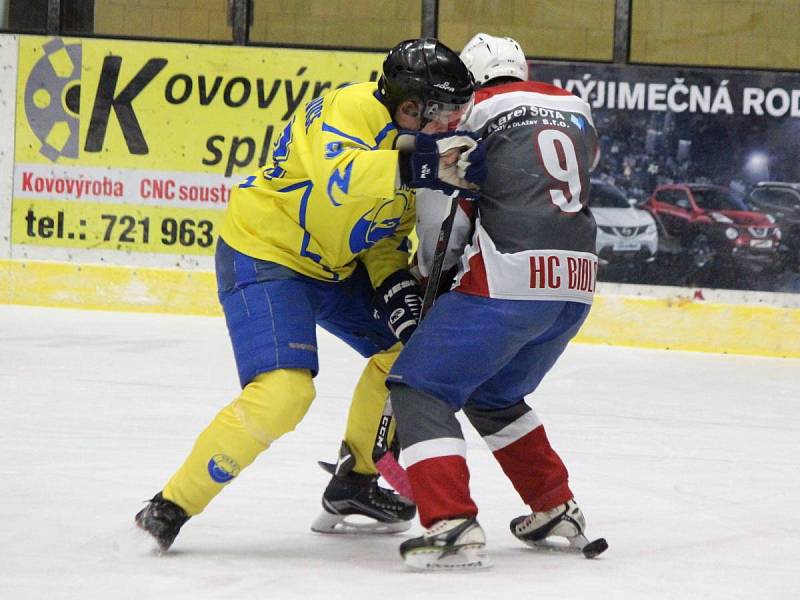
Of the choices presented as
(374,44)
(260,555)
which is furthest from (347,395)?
(374,44)

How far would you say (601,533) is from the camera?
3395 millimetres

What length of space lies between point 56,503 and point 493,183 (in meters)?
1.38

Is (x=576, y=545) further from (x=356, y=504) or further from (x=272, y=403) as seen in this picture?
(x=272, y=403)

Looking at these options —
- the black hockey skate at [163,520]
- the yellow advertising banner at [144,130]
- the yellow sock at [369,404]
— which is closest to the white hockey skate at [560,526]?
the yellow sock at [369,404]

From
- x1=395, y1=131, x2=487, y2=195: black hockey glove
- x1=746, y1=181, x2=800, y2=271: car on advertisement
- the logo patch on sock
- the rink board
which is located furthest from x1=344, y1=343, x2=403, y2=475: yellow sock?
x1=746, y1=181, x2=800, y2=271: car on advertisement

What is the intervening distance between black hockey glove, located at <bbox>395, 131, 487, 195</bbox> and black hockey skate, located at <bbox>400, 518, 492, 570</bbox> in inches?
27.3

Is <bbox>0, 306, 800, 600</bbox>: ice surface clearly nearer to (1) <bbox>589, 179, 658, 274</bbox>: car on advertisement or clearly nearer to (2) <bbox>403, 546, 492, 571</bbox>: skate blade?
(2) <bbox>403, 546, 492, 571</bbox>: skate blade

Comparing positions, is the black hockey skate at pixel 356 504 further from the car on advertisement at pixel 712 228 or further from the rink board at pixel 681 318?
the car on advertisement at pixel 712 228

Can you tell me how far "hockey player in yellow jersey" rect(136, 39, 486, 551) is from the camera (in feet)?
9.45

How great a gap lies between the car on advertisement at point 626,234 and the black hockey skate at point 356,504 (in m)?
3.95

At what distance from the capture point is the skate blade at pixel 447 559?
2857 mm

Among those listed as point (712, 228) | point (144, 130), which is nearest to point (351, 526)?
point (712, 228)

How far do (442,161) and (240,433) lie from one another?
28.0 inches

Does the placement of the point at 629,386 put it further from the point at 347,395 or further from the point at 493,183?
the point at 493,183
